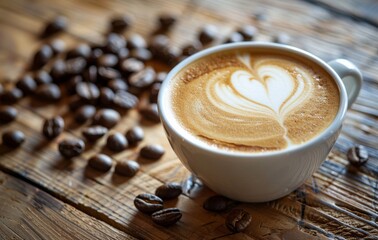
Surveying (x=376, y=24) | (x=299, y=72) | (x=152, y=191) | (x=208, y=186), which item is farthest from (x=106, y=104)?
(x=376, y=24)

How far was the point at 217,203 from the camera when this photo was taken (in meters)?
1.14

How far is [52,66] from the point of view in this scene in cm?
162

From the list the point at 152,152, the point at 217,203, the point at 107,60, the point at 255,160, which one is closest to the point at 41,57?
the point at 107,60

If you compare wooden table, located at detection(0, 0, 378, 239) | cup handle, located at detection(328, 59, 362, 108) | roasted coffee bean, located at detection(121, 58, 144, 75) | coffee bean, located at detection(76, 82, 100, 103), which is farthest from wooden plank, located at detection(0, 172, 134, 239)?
cup handle, located at detection(328, 59, 362, 108)

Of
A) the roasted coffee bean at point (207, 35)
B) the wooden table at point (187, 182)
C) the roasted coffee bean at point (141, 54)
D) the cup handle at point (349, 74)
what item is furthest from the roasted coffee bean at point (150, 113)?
the cup handle at point (349, 74)

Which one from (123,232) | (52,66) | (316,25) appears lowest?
(123,232)

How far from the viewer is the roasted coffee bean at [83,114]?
142 cm

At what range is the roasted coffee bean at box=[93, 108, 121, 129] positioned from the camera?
4.58ft

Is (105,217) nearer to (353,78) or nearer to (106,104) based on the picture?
(106,104)

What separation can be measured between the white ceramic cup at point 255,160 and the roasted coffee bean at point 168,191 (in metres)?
0.09

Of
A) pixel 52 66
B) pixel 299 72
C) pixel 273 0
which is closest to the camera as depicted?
pixel 299 72

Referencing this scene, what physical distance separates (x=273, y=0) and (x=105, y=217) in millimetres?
1004

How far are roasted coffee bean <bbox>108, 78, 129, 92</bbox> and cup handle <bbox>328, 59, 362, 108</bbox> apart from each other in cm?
61

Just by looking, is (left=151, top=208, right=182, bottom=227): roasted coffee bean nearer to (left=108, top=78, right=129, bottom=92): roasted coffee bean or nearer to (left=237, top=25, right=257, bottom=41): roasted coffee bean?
(left=108, top=78, right=129, bottom=92): roasted coffee bean
